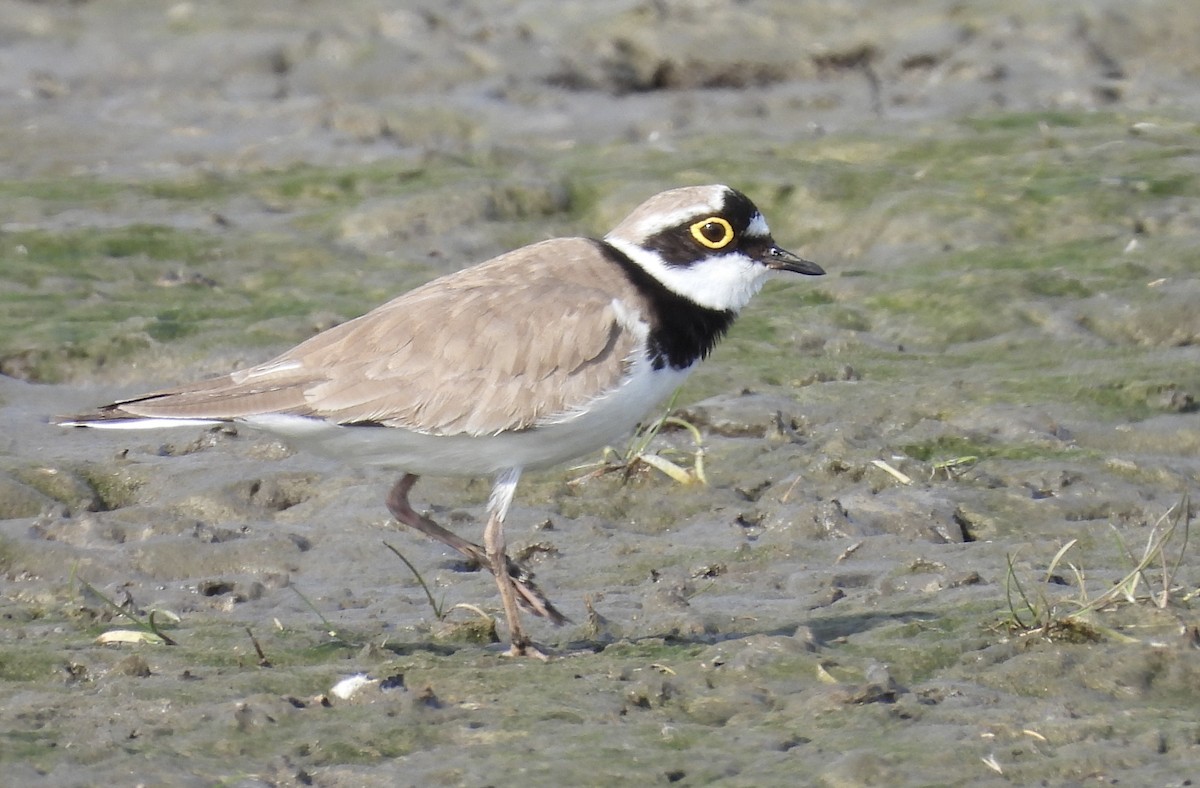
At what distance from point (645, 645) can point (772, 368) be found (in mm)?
3709

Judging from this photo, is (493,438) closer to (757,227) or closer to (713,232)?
(713,232)

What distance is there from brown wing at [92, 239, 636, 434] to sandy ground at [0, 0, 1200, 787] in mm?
783

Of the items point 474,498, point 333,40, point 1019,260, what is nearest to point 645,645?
point 474,498

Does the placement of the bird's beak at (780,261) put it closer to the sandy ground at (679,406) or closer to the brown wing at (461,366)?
the brown wing at (461,366)

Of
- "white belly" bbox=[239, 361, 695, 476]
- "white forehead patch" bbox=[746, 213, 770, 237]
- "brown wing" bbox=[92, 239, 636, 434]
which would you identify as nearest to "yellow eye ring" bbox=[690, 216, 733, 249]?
"white forehead patch" bbox=[746, 213, 770, 237]

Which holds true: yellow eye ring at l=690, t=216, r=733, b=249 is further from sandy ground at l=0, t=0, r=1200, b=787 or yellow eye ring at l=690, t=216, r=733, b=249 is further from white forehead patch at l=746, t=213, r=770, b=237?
sandy ground at l=0, t=0, r=1200, b=787

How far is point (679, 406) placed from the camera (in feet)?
30.6

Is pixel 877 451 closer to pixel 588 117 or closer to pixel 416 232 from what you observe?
pixel 416 232

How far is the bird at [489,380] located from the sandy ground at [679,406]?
2.09 feet

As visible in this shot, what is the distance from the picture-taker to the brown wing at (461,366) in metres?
6.55

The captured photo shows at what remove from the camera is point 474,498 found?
829cm

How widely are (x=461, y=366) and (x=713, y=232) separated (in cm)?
120

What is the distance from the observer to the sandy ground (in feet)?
18.0

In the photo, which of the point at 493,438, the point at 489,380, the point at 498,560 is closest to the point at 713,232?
the point at 489,380
